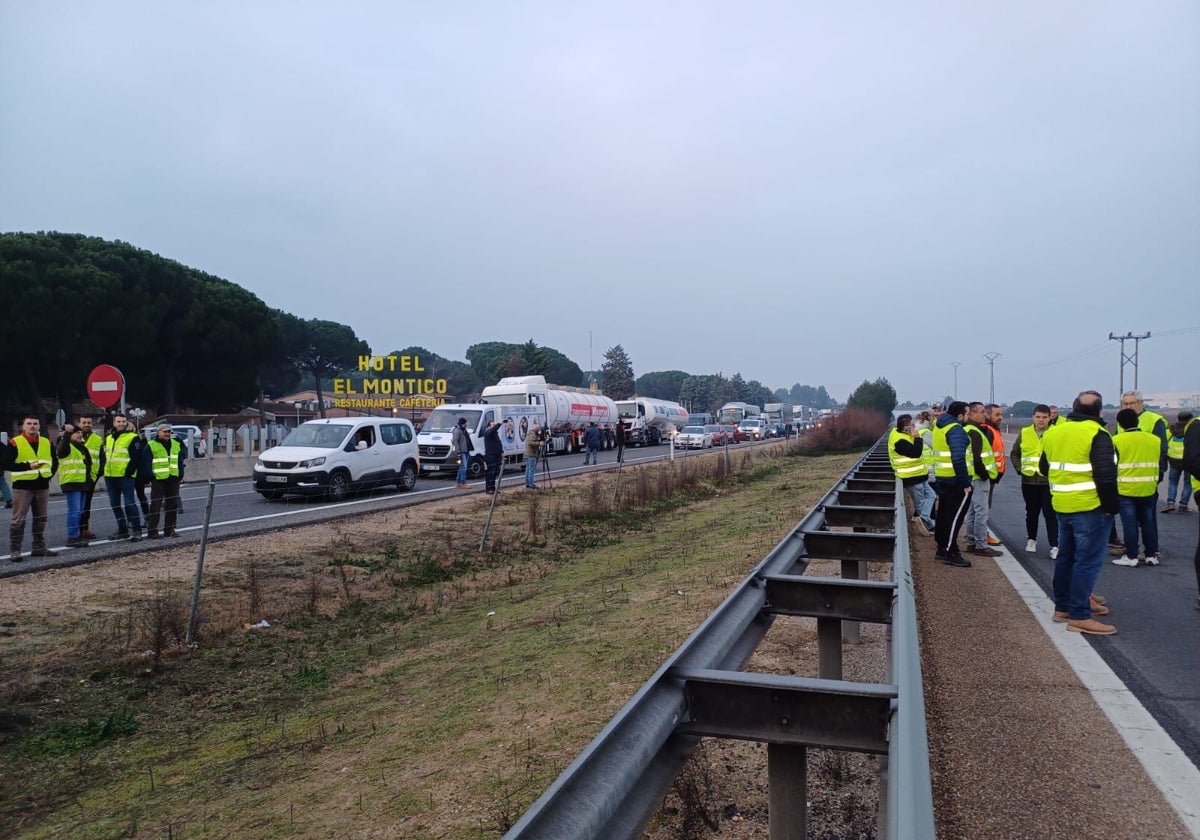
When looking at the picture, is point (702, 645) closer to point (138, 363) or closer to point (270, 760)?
point (270, 760)

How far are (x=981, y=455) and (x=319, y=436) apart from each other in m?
14.1

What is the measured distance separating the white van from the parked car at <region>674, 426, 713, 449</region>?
27832 millimetres

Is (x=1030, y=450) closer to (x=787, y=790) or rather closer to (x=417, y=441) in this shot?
(x=787, y=790)

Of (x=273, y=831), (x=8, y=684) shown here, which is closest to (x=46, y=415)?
(x=8, y=684)

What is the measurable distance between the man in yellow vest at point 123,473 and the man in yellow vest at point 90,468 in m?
0.16

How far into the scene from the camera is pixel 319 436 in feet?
63.2

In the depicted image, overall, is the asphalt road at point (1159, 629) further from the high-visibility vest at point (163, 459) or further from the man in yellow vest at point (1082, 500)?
the high-visibility vest at point (163, 459)

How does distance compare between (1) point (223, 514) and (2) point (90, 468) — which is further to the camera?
(1) point (223, 514)

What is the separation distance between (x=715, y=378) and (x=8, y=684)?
526ft

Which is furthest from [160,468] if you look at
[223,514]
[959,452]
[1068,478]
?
[1068,478]

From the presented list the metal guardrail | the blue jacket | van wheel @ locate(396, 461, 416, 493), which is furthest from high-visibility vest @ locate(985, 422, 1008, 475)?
van wheel @ locate(396, 461, 416, 493)

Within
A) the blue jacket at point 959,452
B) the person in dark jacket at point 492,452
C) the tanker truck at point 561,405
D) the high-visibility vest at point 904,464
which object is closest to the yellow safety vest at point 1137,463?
the blue jacket at point 959,452

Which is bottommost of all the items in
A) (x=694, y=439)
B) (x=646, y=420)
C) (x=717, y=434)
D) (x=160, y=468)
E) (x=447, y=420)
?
(x=694, y=439)

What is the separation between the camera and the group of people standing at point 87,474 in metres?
11.2
